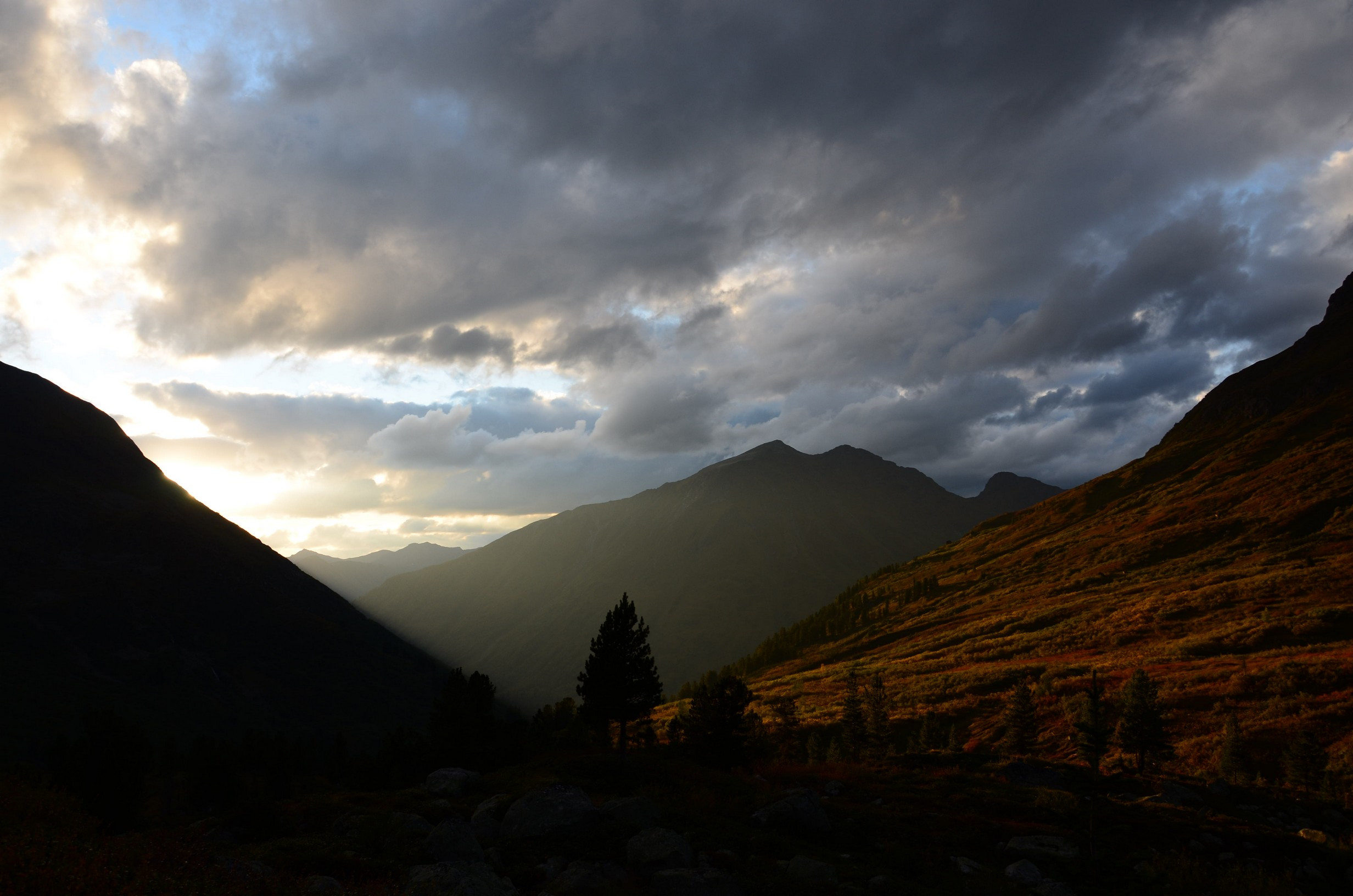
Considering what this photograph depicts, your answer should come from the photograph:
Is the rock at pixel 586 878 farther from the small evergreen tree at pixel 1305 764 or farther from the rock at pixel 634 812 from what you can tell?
the small evergreen tree at pixel 1305 764

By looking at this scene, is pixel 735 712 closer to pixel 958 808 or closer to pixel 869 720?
pixel 958 808

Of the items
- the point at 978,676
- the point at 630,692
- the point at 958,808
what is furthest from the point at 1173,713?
the point at 630,692

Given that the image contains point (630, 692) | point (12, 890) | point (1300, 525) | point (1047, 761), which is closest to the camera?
point (12, 890)

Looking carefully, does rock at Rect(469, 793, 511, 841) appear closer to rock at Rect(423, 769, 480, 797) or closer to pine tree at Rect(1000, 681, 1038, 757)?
rock at Rect(423, 769, 480, 797)

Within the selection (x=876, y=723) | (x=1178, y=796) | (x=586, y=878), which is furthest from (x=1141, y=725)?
(x=586, y=878)

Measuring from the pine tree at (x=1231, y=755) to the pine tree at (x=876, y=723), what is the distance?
82.4 feet

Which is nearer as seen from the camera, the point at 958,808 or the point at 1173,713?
the point at 958,808

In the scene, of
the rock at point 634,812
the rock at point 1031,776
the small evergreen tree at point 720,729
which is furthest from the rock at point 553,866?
the rock at point 1031,776

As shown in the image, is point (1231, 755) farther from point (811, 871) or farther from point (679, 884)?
point (679, 884)

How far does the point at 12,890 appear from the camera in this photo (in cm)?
1065

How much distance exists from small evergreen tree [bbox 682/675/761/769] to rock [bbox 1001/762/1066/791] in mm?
17141

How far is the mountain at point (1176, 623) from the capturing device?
60478 millimetres

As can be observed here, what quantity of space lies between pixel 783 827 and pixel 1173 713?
55.9m

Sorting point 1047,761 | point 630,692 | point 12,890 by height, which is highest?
point 12,890
